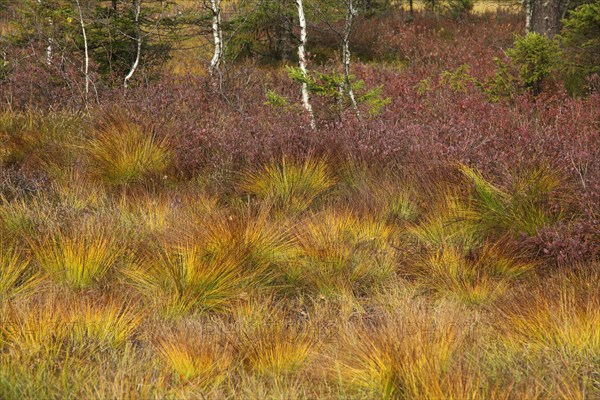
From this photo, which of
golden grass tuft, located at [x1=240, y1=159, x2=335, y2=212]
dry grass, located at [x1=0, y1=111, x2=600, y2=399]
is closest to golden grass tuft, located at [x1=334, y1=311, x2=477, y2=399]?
dry grass, located at [x1=0, y1=111, x2=600, y2=399]

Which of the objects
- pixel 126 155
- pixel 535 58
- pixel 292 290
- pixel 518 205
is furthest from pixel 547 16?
pixel 292 290

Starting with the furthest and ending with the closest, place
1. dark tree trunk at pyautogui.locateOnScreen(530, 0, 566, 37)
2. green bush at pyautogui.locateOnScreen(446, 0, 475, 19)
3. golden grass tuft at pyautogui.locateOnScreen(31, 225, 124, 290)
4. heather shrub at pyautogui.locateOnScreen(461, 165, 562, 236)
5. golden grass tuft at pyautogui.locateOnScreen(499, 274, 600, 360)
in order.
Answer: green bush at pyautogui.locateOnScreen(446, 0, 475, 19) → dark tree trunk at pyautogui.locateOnScreen(530, 0, 566, 37) → heather shrub at pyautogui.locateOnScreen(461, 165, 562, 236) → golden grass tuft at pyautogui.locateOnScreen(31, 225, 124, 290) → golden grass tuft at pyautogui.locateOnScreen(499, 274, 600, 360)

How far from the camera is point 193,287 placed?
370 centimetres

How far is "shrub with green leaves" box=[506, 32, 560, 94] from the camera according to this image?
8.45 m

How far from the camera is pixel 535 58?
27.9 feet

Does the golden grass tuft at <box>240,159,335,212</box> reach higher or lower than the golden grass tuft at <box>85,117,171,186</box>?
lower

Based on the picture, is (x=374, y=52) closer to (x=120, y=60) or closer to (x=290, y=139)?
(x=120, y=60)

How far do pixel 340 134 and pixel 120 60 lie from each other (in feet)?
19.9

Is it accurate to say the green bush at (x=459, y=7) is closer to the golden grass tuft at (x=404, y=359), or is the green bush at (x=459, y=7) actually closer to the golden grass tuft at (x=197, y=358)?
the golden grass tuft at (x=404, y=359)

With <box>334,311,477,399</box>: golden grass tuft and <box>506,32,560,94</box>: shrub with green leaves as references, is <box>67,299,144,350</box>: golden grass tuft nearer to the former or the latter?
<box>334,311,477,399</box>: golden grass tuft

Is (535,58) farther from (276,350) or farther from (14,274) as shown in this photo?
(14,274)

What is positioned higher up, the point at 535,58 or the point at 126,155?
the point at 535,58

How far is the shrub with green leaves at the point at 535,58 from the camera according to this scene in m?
8.45

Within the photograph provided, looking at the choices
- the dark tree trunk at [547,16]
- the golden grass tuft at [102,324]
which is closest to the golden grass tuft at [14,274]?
the golden grass tuft at [102,324]
